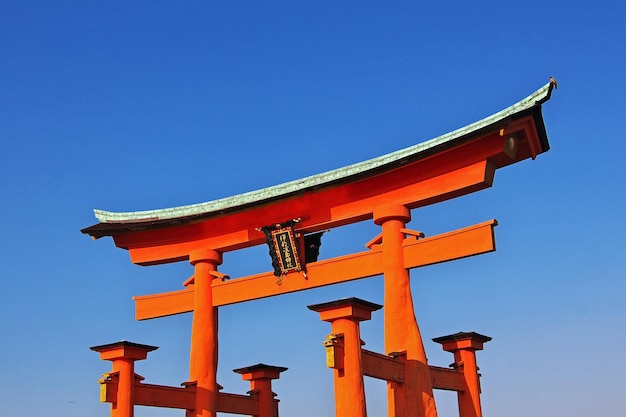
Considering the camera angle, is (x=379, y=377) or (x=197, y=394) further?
(x=197, y=394)

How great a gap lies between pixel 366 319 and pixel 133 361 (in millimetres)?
4871

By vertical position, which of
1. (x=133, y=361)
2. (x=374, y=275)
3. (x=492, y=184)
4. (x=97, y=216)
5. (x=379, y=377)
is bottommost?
(x=379, y=377)

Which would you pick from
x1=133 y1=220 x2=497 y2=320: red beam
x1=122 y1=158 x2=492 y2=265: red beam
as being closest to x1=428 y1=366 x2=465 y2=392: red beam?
x1=133 y1=220 x2=497 y2=320: red beam

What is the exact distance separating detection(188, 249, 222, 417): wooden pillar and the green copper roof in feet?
3.20

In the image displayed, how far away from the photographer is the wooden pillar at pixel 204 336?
14992mm

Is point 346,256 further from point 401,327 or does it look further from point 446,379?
point 446,379

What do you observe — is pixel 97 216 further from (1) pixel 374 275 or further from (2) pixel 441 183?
(2) pixel 441 183

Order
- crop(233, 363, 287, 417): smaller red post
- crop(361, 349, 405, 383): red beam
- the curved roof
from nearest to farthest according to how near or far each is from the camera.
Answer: crop(361, 349, 405, 383): red beam < the curved roof < crop(233, 363, 287, 417): smaller red post

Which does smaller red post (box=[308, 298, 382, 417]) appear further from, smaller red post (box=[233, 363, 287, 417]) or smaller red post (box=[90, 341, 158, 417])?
smaller red post (box=[233, 363, 287, 417])

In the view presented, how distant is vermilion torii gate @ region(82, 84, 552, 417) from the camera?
12.6 m

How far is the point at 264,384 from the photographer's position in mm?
16297

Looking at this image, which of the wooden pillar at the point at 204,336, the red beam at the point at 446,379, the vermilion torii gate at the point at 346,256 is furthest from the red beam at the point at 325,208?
the red beam at the point at 446,379

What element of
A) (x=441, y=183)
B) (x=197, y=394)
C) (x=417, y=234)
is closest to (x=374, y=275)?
(x=417, y=234)

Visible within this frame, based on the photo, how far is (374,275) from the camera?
13758 millimetres
